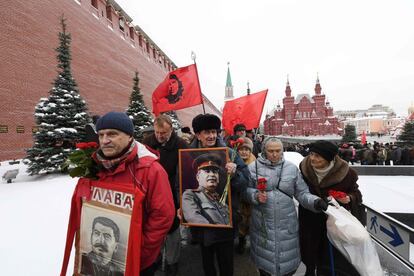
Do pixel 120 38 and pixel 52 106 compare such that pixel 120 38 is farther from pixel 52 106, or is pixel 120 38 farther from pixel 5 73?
pixel 52 106

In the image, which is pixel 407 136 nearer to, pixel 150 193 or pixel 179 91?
pixel 179 91

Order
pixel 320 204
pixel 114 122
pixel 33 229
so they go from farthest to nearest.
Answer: pixel 33 229, pixel 320 204, pixel 114 122

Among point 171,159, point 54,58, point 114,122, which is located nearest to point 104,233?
point 114,122

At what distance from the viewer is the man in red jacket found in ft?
4.43

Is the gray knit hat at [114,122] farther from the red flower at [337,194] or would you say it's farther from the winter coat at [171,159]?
the red flower at [337,194]

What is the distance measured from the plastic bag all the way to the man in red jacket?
1256 mm

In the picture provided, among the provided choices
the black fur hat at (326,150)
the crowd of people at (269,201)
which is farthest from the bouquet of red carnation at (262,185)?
the black fur hat at (326,150)

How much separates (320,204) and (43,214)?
15.5 ft

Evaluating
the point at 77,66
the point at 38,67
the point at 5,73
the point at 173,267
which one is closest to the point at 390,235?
the point at 173,267

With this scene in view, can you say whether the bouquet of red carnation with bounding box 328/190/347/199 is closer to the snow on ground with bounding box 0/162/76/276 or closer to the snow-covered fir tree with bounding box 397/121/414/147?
the snow on ground with bounding box 0/162/76/276

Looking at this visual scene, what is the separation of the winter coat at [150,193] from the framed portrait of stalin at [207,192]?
49 cm

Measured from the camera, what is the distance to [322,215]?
215 centimetres

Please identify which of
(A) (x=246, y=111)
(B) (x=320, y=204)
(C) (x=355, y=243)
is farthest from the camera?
(A) (x=246, y=111)

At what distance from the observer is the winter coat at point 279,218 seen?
1.91 meters
